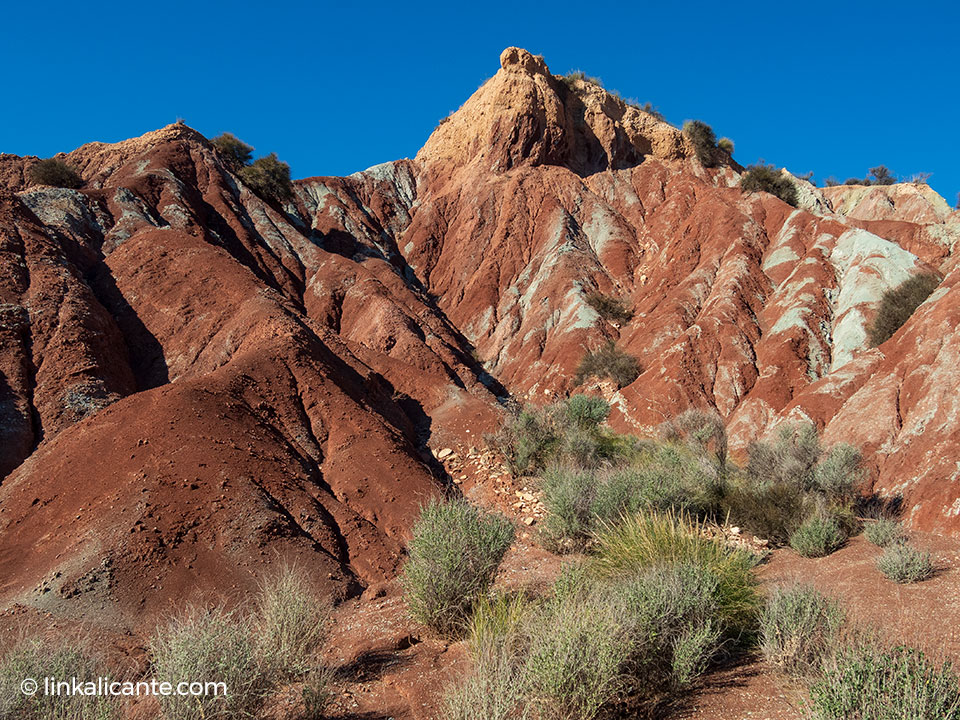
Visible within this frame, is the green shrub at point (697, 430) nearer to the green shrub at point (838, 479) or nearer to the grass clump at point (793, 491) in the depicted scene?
the grass clump at point (793, 491)

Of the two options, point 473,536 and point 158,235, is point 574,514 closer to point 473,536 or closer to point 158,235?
point 473,536

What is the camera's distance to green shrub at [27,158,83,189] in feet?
112

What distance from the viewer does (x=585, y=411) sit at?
21.5 meters

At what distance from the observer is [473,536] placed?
23.5 ft

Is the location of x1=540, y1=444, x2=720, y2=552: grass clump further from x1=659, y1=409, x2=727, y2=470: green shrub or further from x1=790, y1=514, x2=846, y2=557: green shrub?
x1=659, y1=409, x2=727, y2=470: green shrub

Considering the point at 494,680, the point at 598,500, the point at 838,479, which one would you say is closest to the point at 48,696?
the point at 494,680

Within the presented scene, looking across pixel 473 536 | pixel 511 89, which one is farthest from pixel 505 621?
pixel 511 89

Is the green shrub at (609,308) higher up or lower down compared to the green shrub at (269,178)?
lower down

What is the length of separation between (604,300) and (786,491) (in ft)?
88.4

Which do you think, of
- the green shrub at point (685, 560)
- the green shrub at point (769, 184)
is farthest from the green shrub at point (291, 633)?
the green shrub at point (769, 184)

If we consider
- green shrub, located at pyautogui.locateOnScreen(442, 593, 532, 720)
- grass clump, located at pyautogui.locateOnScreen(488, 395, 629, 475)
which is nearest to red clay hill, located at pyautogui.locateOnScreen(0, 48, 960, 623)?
grass clump, located at pyautogui.locateOnScreen(488, 395, 629, 475)

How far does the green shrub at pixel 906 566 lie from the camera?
8.26m

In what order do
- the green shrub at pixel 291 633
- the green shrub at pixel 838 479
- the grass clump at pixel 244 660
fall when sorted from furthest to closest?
the green shrub at pixel 838 479
the green shrub at pixel 291 633
the grass clump at pixel 244 660

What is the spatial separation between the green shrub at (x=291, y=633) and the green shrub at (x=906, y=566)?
7926mm
